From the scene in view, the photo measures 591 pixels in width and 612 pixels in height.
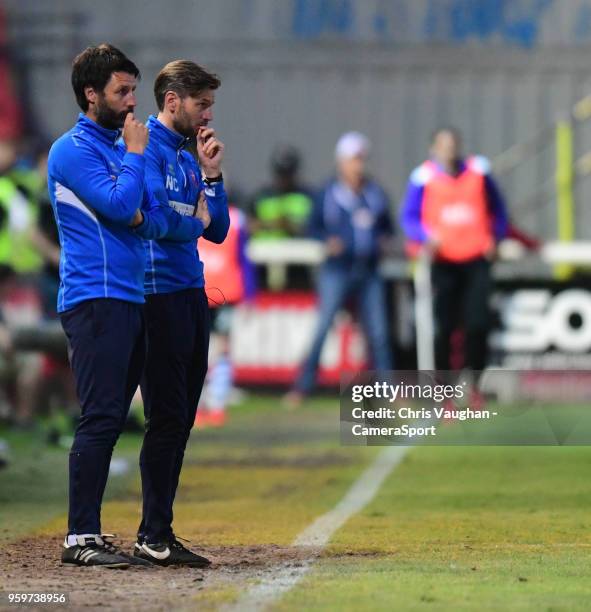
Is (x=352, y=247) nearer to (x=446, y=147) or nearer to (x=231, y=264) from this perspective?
(x=231, y=264)

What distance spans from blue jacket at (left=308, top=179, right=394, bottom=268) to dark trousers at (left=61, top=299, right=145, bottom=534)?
910 cm

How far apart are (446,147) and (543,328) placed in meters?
2.65

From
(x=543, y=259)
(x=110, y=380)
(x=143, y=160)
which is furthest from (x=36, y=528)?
(x=543, y=259)

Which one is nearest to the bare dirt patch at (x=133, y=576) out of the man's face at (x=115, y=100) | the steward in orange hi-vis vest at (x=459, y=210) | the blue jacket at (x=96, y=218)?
the blue jacket at (x=96, y=218)

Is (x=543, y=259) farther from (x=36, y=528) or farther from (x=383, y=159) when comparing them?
(x=36, y=528)

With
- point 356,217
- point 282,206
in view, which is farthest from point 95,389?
point 282,206

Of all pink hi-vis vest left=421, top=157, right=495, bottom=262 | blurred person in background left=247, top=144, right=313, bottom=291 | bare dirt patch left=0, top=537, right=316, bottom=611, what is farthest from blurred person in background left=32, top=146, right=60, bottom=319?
bare dirt patch left=0, top=537, right=316, bottom=611

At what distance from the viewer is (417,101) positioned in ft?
69.9

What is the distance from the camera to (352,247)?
609 inches

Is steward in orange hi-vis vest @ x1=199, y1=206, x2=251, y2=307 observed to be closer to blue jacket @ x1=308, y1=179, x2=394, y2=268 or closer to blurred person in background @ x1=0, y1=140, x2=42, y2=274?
blue jacket @ x1=308, y1=179, x2=394, y2=268

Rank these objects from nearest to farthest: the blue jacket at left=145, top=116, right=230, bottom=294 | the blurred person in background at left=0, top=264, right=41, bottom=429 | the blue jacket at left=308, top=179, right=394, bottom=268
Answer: the blue jacket at left=145, top=116, right=230, bottom=294
the blurred person in background at left=0, top=264, right=41, bottom=429
the blue jacket at left=308, top=179, right=394, bottom=268

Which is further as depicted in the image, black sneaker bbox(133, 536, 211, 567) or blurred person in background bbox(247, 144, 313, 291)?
blurred person in background bbox(247, 144, 313, 291)

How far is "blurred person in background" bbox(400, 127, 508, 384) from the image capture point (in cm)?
1403

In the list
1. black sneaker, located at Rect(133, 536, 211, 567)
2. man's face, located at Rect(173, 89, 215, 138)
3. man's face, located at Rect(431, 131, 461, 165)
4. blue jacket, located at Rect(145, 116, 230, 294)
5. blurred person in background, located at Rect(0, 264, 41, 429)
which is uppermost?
man's face, located at Rect(173, 89, 215, 138)
